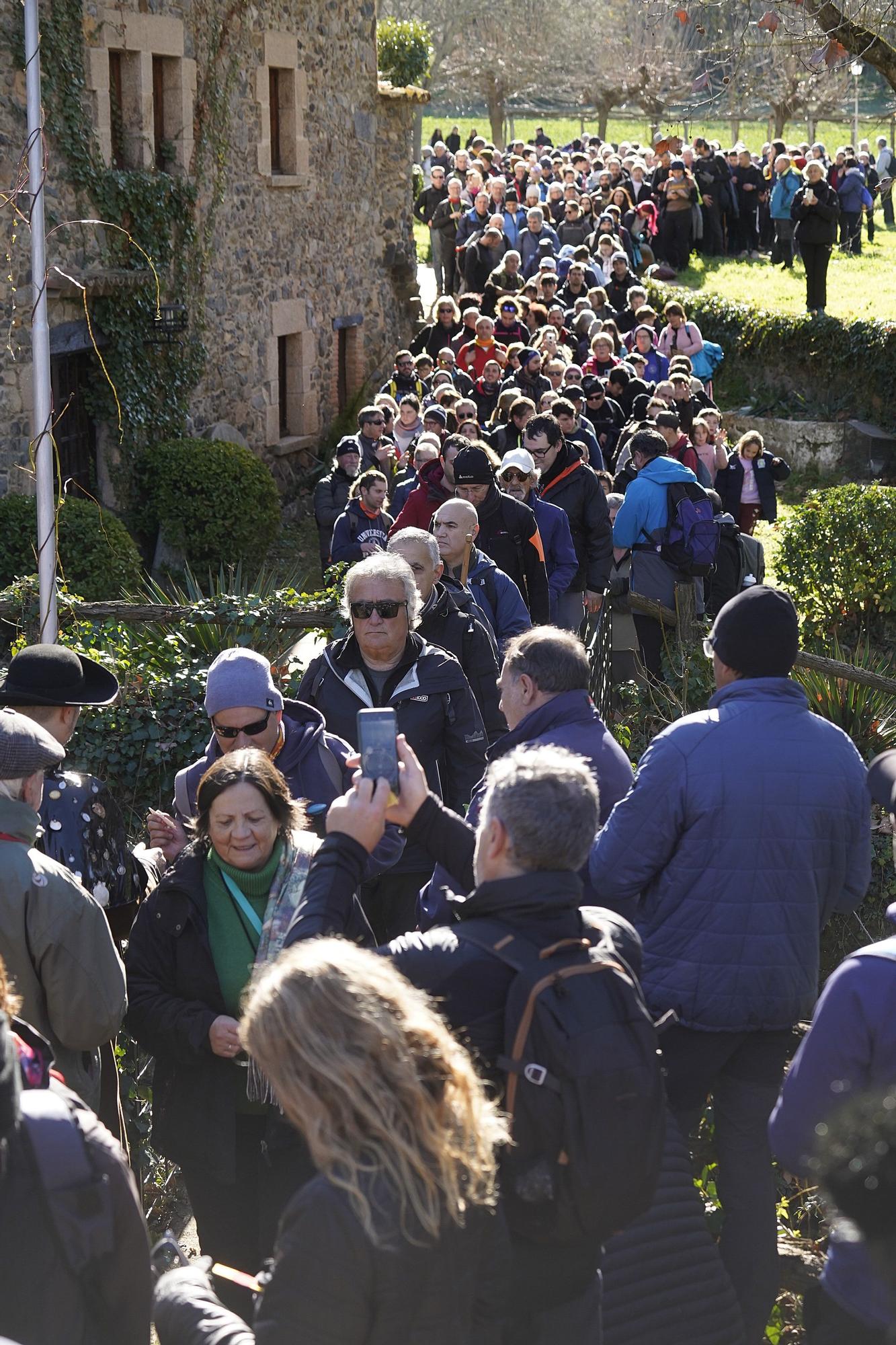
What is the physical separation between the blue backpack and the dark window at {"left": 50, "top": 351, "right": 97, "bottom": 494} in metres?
6.57

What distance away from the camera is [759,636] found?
395cm

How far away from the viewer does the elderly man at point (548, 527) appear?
8625mm

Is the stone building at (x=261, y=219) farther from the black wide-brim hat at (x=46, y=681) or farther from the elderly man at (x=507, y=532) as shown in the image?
the black wide-brim hat at (x=46, y=681)

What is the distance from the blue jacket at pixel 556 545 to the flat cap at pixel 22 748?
5215 millimetres

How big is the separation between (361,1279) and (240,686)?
2393mm

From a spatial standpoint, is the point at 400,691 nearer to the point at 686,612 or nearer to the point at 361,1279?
the point at 361,1279

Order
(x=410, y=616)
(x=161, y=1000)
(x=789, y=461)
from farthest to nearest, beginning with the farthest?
(x=789, y=461)
(x=410, y=616)
(x=161, y=1000)

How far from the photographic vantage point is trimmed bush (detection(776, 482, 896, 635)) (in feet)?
34.1

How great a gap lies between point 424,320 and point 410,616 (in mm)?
18337

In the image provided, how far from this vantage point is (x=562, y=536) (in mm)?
8672

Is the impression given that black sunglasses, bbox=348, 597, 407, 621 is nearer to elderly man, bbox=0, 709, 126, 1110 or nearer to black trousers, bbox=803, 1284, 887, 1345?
elderly man, bbox=0, 709, 126, 1110

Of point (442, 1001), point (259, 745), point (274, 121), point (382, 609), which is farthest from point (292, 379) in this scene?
point (442, 1001)

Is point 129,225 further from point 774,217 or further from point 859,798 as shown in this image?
point 774,217

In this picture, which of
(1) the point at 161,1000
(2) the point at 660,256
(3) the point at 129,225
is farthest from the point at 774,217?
(1) the point at 161,1000
